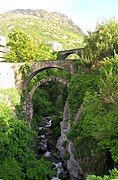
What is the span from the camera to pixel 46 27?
409 feet

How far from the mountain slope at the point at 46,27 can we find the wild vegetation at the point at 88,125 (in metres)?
70.4

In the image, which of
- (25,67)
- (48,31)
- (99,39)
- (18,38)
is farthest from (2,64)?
(48,31)

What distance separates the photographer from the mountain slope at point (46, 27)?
11031cm

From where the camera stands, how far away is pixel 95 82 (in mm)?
23688

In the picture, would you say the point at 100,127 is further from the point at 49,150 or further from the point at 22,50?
the point at 22,50

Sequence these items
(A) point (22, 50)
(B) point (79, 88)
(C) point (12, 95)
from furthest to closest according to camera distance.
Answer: (A) point (22, 50) → (C) point (12, 95) → (B) point (79, 88)

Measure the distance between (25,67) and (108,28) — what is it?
959 cm

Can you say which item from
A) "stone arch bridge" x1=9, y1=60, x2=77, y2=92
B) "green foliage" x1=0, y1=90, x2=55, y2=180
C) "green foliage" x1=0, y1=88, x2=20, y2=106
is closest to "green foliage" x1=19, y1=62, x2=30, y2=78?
"stone arch bridge" x1=9, y1=60, x2=77, y2=92

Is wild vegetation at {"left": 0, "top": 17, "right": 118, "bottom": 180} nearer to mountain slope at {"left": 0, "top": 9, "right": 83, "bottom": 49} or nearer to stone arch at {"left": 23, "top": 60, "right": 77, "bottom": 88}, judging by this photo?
stone arch at {"left": 23, "top": 60, "right": 77, "bottom": 88}

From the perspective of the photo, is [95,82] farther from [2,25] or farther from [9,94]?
[2,25]

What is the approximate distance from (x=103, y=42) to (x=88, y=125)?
12033 millimetres

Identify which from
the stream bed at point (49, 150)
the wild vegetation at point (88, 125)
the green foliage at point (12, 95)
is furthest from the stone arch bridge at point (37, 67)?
the stream bed at point (49, 150)

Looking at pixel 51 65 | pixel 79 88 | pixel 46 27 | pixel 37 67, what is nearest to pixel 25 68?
pixel 37 67

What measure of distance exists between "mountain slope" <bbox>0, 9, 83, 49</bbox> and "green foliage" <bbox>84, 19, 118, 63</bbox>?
69.4 meters
